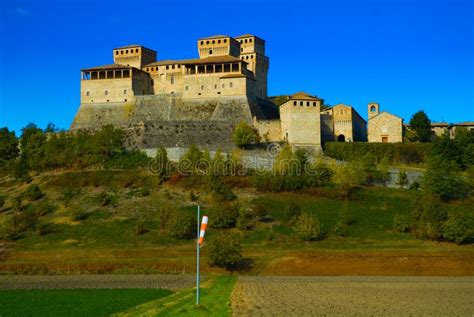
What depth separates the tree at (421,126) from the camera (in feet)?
210

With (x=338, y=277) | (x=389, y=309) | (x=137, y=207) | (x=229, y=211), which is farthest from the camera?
(x=137, y=207)

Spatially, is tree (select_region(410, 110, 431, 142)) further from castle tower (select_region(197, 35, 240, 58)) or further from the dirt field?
the dirt field

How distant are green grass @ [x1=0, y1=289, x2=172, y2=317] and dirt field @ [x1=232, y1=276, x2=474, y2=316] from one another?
3655mm

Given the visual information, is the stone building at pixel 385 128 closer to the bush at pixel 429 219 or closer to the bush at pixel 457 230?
the bush at pixel 429 219

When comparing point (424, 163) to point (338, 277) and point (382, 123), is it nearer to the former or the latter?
point (382, 123)

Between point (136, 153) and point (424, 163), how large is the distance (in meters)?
26.5

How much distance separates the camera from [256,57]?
77.0 meters

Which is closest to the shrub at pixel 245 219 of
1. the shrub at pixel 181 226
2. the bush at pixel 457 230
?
the shrub at pixel 181 226

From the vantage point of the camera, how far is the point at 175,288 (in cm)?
2583

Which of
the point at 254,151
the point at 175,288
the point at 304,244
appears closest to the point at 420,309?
the point at 175,288

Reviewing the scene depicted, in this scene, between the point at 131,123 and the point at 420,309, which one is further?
the point at 131,123

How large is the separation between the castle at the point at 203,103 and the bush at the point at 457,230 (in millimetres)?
21298

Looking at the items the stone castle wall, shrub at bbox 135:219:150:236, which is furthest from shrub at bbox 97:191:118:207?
the stone castle wall

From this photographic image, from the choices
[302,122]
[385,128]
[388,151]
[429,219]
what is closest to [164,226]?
[429,219]
